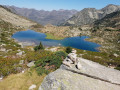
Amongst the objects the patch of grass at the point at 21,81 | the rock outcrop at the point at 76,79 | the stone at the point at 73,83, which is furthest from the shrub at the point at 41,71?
the stone at the point at 73,83

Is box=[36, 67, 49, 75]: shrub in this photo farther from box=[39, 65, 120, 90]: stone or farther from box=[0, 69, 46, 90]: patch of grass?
box=[39, 65, 120, 90]: stone

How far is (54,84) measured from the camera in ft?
29.0

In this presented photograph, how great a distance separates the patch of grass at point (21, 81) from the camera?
41.2 feet

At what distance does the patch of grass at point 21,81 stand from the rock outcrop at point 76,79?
14.0 feet

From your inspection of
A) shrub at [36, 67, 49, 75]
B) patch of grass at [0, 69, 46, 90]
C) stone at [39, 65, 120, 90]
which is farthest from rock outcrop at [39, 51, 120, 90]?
shrub at [36, 67, 49, 75]

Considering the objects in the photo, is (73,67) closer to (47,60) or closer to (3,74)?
(47,60)

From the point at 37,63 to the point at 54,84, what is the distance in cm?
932

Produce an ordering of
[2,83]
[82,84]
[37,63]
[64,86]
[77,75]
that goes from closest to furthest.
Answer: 1. [64,86]
2. [82,84]
3. [77,75]
4. [2,83]
5. [37,63]

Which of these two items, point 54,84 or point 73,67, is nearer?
point 54,84

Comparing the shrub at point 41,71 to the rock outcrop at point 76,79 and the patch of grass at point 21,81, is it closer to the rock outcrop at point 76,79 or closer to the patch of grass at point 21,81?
the patch of grass at point 21,81

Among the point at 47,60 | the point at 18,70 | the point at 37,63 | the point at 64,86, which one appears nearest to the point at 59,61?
the point at 47,60

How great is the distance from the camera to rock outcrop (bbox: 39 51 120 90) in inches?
350

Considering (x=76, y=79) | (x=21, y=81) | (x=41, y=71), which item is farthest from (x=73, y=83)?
(x=21, y=81)

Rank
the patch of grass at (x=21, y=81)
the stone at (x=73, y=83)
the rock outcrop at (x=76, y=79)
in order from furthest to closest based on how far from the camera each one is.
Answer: the patch of grass at (x=21, y=81) < the rock outcrop at (x=76, y=79) < the stone at (x=73, y=83)
